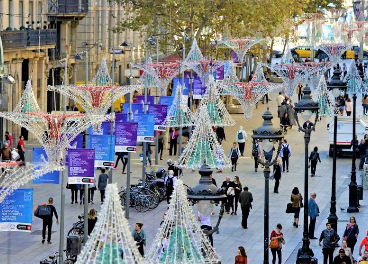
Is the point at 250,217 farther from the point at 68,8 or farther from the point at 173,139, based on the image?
the point at 68,8

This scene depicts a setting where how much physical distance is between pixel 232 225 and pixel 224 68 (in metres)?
28.0

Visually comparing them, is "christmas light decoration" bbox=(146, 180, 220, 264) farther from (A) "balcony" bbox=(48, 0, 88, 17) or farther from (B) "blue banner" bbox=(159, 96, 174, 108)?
(A) "balcony" bbox=(48, 0, 88, 17)

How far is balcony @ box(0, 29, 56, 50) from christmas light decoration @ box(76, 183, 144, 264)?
3552 centimetres

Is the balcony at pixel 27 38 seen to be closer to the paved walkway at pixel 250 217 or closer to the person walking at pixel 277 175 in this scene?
the paved walkway at pixel 250 217

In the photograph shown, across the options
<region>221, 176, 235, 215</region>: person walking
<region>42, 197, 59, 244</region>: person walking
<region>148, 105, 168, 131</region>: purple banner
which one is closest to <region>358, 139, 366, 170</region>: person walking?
<region>148, 105, 168, 131</region>: purple banner

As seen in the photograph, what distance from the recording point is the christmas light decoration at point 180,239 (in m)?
20.2

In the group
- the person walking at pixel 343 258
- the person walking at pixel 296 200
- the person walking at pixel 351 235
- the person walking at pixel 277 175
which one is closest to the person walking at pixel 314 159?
the person walking at pixel 277 175

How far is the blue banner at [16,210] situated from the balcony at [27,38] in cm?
2817

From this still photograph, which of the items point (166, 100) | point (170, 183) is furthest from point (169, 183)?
point (166, 100)

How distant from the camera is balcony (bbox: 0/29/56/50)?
54.8 metres

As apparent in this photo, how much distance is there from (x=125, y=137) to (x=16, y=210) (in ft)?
35.6

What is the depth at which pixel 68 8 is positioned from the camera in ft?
220

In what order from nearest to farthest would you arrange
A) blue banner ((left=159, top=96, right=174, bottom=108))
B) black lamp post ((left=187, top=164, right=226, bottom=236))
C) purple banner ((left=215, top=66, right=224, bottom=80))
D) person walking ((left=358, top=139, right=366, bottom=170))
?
1. black lamp post ((left=187, top=164, right=226, bottom=236))
2. blue banner ((left=159, top=96, right=174, bottom=108))
3. person walking ((left=358, top=139, right=366, bottom=170))
4. purple banner ((left=215, top=66, right=224, bottom=80))

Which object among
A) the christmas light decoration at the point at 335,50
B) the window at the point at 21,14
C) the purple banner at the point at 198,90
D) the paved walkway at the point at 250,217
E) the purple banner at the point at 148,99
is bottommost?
the paved walkway at the point at 250,217
